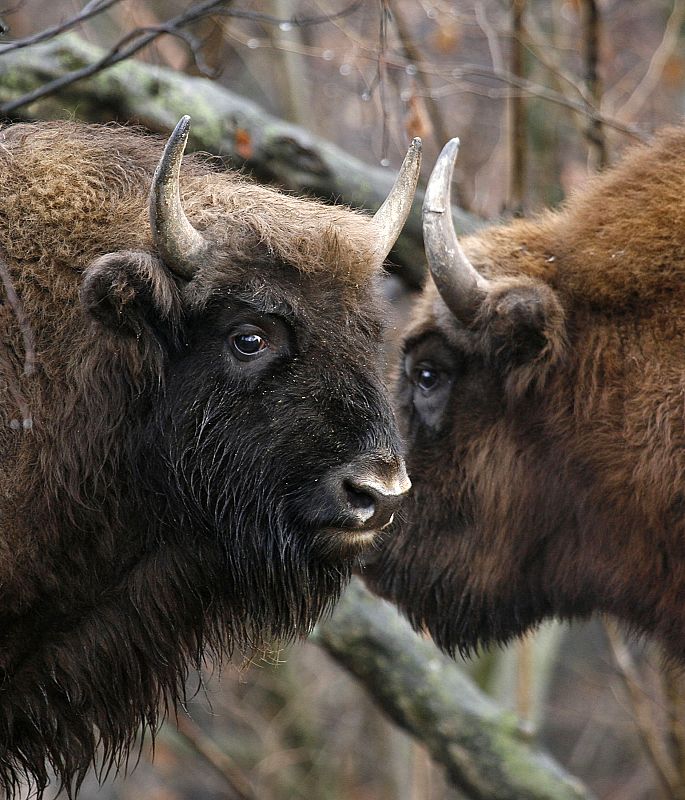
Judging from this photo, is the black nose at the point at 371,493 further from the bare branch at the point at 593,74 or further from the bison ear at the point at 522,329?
the bare branch at the point at 593,74

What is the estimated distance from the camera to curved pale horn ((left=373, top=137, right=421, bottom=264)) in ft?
14.2

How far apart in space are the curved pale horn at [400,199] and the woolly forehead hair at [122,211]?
2.2 inches

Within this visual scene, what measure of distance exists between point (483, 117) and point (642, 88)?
3.91 m

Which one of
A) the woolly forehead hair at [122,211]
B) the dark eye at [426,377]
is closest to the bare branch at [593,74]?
the dark eye at [426,377]

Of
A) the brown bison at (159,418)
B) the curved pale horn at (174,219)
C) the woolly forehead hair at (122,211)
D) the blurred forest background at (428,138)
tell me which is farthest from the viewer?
the blurred forest background at (428,138)

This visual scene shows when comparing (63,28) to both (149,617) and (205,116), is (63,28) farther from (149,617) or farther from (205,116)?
(149,617)

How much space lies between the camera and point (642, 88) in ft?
30.3

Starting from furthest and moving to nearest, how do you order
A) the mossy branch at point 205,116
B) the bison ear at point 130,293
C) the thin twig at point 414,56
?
1. the thin twig at point 414,56
2. the mossy branch at point 205,116
3. the bison ear at point 130,293

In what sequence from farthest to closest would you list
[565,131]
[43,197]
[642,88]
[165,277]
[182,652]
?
[565,131], [642,88], [182,652], [43,197], [165,277]

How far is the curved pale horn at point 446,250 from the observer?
484cm

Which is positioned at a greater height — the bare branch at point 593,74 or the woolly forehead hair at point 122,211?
the woolly forehead hair at point 122,211

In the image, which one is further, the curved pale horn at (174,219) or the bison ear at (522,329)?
the bison ear at (522,329)

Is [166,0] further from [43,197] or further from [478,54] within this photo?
[43,197]

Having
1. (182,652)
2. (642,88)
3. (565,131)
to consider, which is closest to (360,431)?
(182,652)
